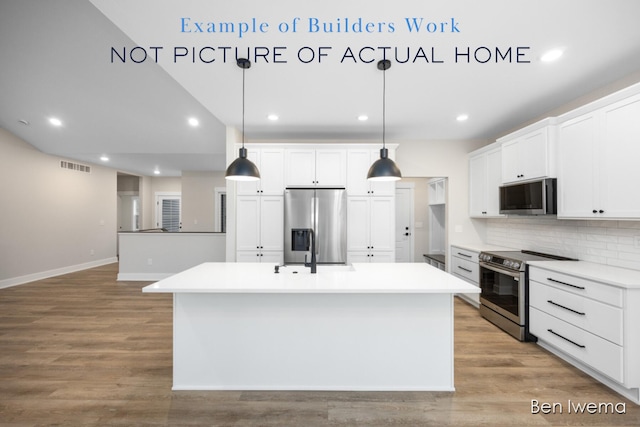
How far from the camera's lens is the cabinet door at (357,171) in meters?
4.42

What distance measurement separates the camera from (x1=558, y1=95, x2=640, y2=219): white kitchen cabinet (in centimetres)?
244

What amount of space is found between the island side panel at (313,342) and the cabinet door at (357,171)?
232cm

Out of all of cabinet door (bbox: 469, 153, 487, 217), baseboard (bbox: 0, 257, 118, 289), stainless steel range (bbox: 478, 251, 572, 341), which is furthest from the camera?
baseboard (bbox: 0, 257, 118, 289)

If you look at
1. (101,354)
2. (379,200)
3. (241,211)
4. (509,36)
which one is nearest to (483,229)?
(379,200)

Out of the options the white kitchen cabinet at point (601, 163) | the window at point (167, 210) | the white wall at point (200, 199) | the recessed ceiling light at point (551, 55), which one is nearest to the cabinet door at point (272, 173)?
the recessed ceiling light at point (551, 55)

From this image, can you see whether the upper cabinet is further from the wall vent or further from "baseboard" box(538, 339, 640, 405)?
the wall vent

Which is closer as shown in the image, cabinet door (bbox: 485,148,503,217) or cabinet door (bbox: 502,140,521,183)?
cabinet door (bbox: 502,140,521,183)

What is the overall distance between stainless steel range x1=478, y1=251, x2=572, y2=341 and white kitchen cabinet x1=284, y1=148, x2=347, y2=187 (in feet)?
7.02

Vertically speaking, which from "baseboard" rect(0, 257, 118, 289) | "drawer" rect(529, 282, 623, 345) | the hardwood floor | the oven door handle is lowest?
the hardwood floor

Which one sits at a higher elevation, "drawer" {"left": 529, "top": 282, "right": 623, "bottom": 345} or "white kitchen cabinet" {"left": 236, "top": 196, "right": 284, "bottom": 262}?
"white kitchen cabinet" {"left": 236, "top": 196, "right": 284, "bottom": 262}

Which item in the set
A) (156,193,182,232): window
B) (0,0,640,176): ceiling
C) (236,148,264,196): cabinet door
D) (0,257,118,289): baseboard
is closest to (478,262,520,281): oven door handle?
(0,0,640,176): ceiling

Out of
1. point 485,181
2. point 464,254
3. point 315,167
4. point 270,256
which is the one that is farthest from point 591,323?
point 270,256

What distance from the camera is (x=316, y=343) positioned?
2.32 meters

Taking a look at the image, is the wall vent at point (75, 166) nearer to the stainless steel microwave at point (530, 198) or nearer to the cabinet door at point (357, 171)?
the cabinet door at point (357, 171)
